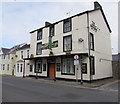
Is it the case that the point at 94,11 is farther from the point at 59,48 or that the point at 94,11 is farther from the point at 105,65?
the point at 105,65

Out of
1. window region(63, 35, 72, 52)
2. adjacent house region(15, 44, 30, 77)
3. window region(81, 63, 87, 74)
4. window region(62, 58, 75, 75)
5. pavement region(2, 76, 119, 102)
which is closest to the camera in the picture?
pavement region(2, 76, 119, 102)

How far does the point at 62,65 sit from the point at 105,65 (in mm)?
6850

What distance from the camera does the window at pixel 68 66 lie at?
16.4 meters

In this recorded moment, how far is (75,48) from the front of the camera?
634 inches

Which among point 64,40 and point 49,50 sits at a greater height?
point 64,40

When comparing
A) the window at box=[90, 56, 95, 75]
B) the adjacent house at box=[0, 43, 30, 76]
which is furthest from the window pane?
the adjacent house at box=[0, 43, 30, 76]

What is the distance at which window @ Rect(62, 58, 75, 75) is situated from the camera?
16406 millimetres

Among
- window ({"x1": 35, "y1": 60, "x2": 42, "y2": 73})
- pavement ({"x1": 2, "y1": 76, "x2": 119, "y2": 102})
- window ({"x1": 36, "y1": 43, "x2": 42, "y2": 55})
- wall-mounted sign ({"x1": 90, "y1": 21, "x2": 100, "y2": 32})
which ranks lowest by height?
pavement ({"x1": 2, "y1": 76, "x2": 119, "y2": 102})

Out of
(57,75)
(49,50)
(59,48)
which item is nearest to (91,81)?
(57,75)

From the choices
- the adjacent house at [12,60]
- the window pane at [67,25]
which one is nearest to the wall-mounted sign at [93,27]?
the window pane at [67,25]

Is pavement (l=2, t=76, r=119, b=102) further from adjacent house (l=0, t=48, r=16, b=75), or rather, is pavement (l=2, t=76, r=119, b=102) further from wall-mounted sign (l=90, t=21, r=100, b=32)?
adjacent house (l=0, t=48, r=16, b=75)

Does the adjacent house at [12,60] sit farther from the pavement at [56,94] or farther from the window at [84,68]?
the pavement at [56,94]

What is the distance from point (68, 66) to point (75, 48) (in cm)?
268

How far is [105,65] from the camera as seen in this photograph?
1908 centimetres
